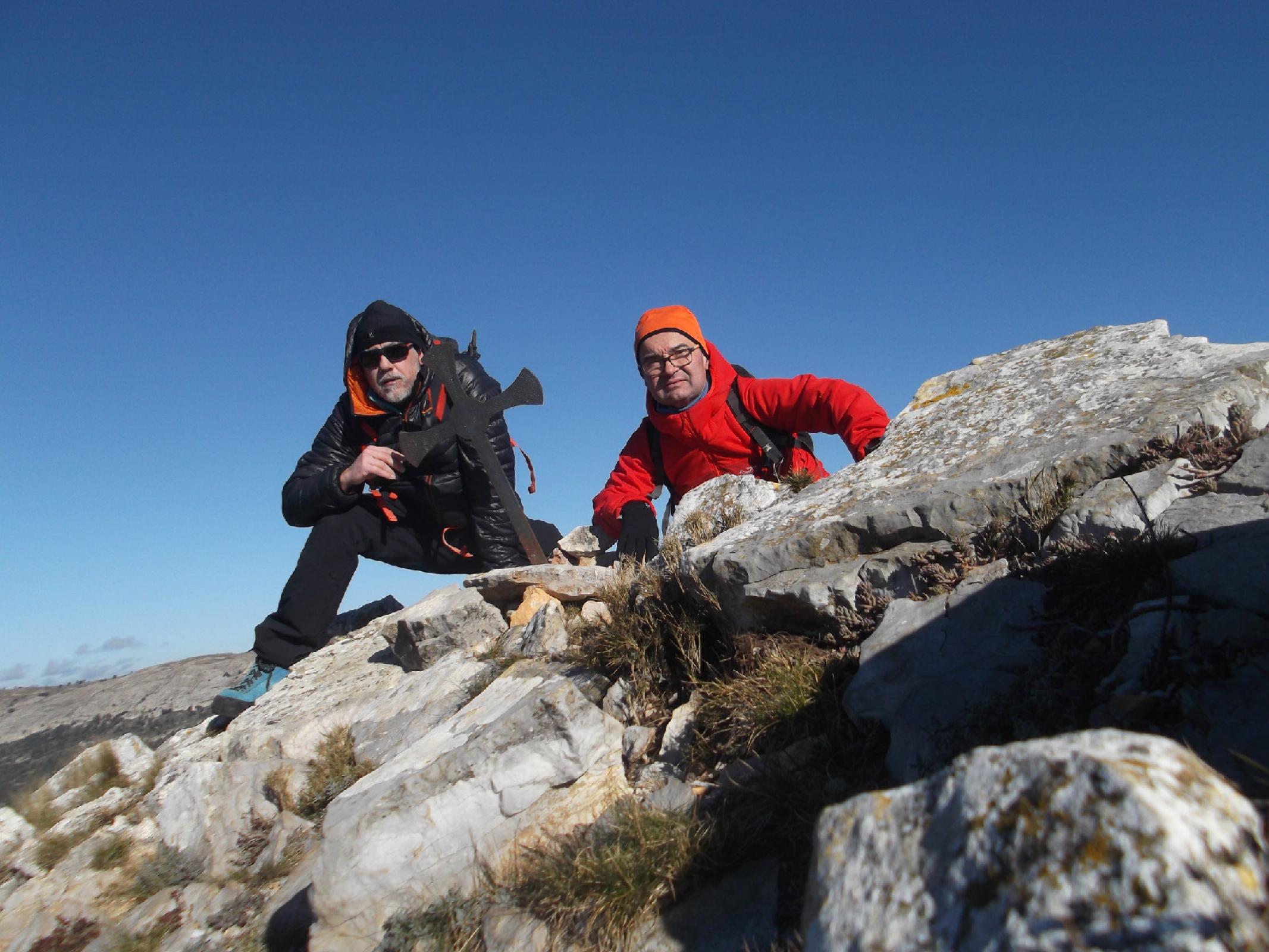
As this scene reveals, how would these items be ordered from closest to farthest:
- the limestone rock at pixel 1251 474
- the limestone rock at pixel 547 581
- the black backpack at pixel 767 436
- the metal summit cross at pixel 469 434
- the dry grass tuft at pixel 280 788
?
the limestone rock at pixel 1251 474, the dry grass tuft at pixel 280 788, the limestone rock at pixel 547 581, the black backpack at pixel 767 436, the metal summit cross at pixel 469 434

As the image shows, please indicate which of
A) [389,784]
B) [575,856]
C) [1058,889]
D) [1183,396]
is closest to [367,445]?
[389,784]

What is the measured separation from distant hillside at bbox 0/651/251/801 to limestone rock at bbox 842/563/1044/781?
8.97 metres

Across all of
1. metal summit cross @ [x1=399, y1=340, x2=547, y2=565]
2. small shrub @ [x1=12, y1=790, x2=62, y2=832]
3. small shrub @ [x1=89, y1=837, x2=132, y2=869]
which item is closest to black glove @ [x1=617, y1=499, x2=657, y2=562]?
metal summit cross @ [x1=399, y1=340, x2=547, y2=565]

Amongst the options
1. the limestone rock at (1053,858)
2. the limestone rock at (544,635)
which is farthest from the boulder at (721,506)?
the limestone rock at (1053,858)

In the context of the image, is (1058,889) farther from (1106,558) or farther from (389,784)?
(389,784)

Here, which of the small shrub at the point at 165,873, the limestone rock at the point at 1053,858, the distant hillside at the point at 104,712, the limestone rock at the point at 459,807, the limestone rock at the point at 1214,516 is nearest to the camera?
the limestone rock at the point at 1053,858

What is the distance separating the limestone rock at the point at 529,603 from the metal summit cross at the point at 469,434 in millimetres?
1264

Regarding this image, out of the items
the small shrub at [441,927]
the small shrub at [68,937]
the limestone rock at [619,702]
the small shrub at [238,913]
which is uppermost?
the limestone rock at [619,702]

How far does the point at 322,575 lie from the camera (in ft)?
23.9

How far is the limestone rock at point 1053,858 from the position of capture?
4.41ft

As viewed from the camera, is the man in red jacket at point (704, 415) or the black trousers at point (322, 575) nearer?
the man in red jacket at point (704, 415)

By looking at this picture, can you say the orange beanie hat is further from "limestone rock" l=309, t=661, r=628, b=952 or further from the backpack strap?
"limestone rock" l=309, t=661, r=628, b=952

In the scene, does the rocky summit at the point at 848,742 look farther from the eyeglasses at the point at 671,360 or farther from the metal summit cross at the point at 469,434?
the metal summit cross at the point at 469,434

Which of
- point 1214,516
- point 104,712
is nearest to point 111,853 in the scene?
point 1214,516
